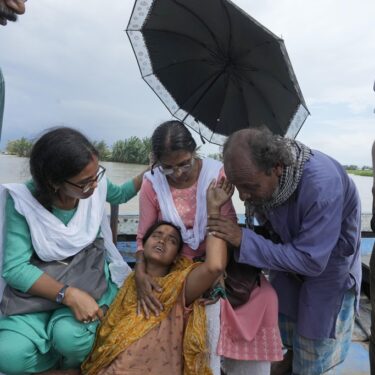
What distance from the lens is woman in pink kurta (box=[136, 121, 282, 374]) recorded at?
188cm

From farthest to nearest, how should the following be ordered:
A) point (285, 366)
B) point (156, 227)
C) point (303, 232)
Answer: point (285, 366) → point (156, 227) → point (303, 232)

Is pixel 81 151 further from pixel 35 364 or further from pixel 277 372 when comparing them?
pixel 277 372

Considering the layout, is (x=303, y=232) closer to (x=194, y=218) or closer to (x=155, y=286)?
(x=194, y=218)

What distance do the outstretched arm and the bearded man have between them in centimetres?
6

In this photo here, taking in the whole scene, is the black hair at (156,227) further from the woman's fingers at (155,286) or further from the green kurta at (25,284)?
the green kurta at (25,284)

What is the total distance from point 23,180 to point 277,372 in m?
1.99

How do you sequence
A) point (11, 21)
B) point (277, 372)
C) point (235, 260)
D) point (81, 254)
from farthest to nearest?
point (277, 372) → point (81, 254) → point (235, 260) → point (11, 21)

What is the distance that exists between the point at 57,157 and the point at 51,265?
1.91 ft

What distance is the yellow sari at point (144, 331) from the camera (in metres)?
1.77

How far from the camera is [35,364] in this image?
5.76 ft

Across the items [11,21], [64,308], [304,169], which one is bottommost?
[64,308]

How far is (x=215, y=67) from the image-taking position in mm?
2557

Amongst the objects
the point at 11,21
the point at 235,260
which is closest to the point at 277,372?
the point at 235,260

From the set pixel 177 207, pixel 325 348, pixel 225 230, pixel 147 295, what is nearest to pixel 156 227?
pixel 177 207
